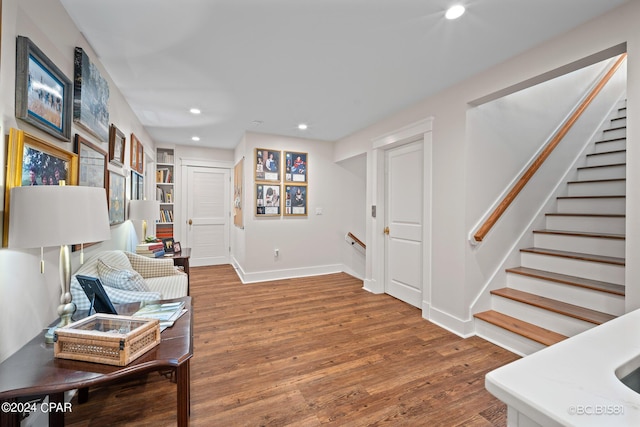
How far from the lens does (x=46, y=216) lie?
3.40ft

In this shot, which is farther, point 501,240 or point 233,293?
point 233,293

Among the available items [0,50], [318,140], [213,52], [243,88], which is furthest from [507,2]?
[318,140]

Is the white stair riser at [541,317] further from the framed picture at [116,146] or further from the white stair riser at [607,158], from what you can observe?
the framed picture at [116,146]

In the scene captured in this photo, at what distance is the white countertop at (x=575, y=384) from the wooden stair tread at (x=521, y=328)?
167 centimetres

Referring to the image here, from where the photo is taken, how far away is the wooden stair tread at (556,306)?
197 centimetres

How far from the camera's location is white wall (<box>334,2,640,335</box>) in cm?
154

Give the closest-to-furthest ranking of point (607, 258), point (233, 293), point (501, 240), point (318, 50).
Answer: point (318, 50) < point (607, 258) < point (501, 240) < point (233, 293)

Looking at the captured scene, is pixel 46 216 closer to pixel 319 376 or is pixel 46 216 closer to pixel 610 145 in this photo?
pixel 319 376

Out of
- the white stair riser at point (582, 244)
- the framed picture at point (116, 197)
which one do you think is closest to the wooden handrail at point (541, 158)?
the white stair riser at point (582, 244)

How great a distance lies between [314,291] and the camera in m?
3.78

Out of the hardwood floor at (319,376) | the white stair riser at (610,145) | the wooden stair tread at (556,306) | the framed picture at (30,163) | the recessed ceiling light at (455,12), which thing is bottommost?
the hardwood floor at (319,376)

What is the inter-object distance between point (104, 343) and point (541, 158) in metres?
3.70

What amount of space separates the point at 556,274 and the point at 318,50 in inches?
112

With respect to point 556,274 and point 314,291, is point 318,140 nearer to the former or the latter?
point 314,291
